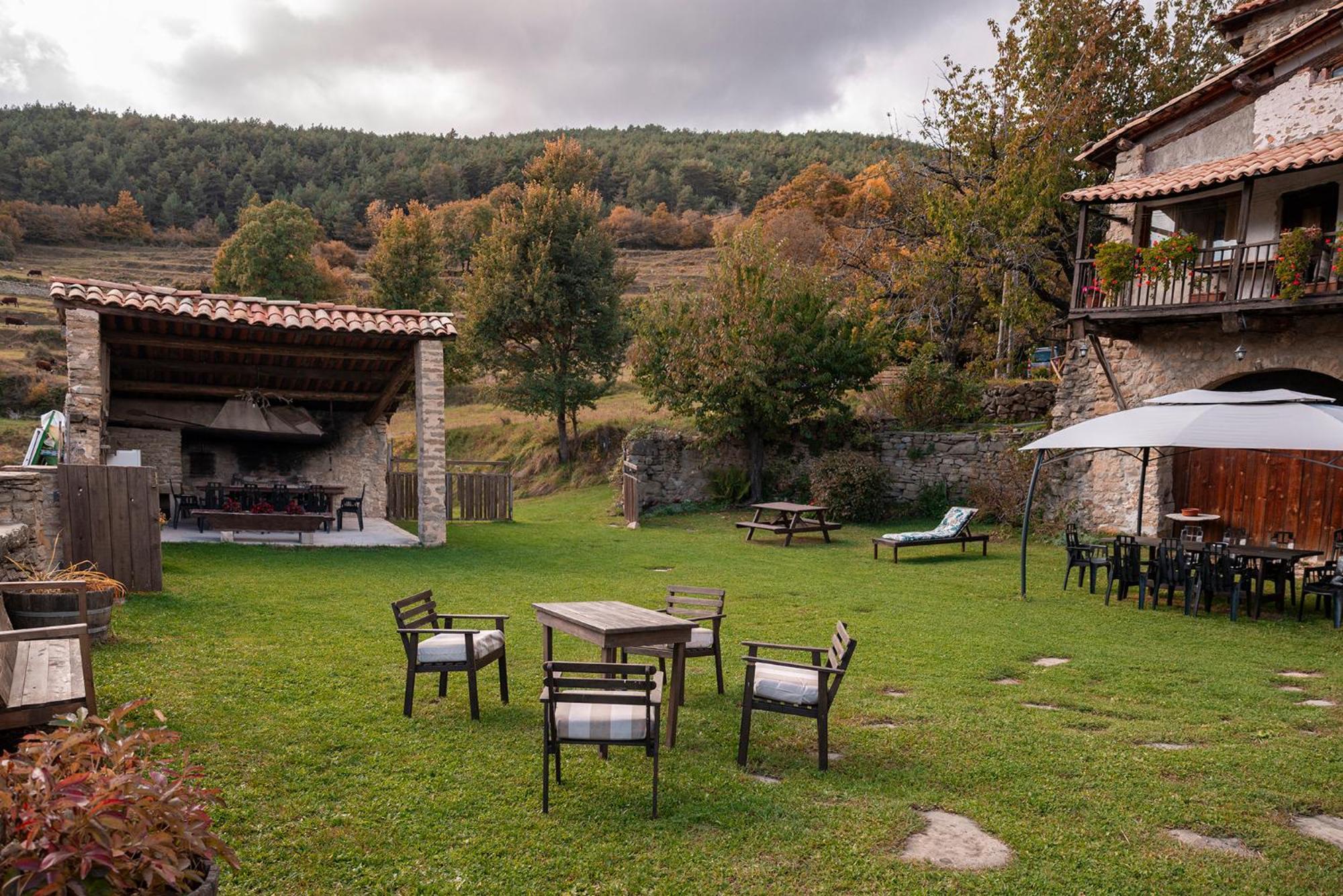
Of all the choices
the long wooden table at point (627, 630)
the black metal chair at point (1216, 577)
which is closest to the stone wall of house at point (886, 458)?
the black metal chair at point (1216, 577)

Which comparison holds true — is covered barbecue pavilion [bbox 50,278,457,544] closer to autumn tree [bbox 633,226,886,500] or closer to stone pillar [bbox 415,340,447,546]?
stone pillar [bbox 415,340,447,546]

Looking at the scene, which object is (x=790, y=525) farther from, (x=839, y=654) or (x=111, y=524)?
(x=839, y=654)

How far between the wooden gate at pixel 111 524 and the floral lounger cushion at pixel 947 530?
10.3 metres

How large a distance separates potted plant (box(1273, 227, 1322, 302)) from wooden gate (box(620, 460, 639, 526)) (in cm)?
1237

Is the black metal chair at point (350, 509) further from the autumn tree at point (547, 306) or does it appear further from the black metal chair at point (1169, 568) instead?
the black metal chair at point (1169, 568)

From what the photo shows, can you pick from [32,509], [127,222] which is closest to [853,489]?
[32,509]

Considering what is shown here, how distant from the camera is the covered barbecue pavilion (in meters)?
12.2

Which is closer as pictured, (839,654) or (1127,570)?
(839,654)

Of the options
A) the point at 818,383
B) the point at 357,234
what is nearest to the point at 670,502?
the point at 818,383

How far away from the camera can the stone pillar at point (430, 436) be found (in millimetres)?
13961

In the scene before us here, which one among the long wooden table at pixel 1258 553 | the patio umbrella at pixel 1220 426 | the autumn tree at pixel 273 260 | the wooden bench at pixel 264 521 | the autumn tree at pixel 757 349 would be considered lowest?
the wooden bench at pixel 264 521

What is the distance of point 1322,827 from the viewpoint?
4367 mm

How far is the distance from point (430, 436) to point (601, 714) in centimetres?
1034

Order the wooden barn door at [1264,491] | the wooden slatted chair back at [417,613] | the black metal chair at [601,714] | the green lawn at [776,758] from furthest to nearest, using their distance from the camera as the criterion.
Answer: the wooden barn door at [1264,491] → the wooden slatted chair back at [417,613] → the black metal chair at [601,714] → the green lawn at [776,758]
